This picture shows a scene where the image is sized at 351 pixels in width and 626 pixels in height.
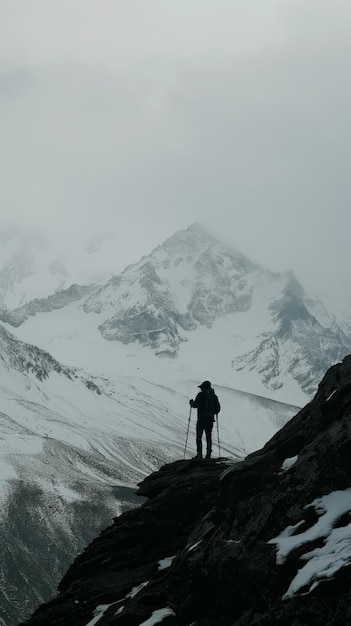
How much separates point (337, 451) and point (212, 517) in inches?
206

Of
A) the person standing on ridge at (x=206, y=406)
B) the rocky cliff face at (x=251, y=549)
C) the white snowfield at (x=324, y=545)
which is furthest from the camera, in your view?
the person standing on ridge at (x=206, y=406)

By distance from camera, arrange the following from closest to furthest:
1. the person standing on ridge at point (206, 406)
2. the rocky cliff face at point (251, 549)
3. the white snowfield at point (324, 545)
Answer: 1. the white snowfield at point (324, 545)
2. the rocky cliff face at point (251, 549)
3. the person standing on ridge at point (206, 406)

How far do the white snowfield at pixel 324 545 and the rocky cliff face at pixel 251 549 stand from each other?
2cm

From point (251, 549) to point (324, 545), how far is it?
2.44m

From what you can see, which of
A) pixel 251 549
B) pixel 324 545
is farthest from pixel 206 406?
pixel 324 545

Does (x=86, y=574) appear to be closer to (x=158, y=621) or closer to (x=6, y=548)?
(x=158, y=621)

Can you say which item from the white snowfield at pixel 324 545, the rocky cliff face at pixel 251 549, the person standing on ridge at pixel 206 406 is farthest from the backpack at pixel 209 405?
the white snowfield at pixel 324 545

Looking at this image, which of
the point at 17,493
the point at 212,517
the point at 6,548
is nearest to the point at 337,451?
the point at 212,517

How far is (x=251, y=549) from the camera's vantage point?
754 inches

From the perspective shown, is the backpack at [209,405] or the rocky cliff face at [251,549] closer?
the rocky cliff face at [251,549]

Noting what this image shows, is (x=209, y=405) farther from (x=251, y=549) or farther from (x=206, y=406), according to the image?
(x=251, y=549)

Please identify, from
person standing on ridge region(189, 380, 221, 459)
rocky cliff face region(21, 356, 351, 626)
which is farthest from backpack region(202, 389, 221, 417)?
rocky cliff face region(21, 356, 351, 626)

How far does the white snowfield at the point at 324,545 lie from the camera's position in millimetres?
16359

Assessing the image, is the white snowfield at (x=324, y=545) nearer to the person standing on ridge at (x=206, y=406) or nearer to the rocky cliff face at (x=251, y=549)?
the rocky cliff face at (x=251, y=549)
